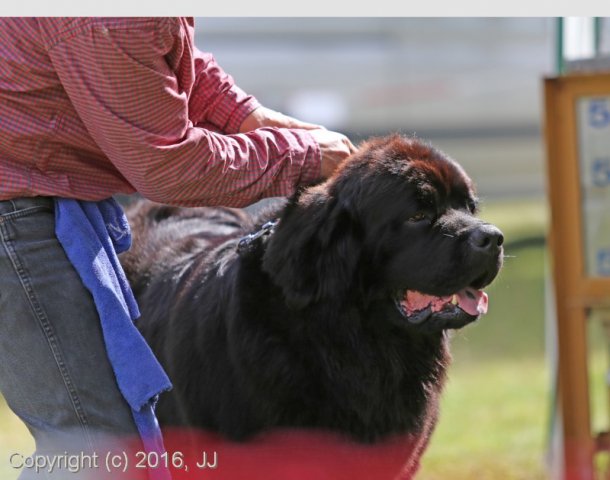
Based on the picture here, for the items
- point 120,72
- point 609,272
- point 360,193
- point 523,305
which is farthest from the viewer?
point 523,305

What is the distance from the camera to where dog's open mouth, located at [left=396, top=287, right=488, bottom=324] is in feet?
9.37

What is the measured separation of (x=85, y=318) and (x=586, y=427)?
2427mm

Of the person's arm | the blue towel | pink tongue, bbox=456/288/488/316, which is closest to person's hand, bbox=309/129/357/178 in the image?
the person's arm

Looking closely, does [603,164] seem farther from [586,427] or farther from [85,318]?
[85,318]

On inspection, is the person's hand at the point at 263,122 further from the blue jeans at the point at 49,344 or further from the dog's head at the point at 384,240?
the blue jeans at the point at 49,344

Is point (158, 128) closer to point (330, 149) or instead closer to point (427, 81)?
point (330, 149)

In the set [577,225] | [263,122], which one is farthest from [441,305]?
[577,225]

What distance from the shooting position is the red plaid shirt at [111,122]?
230 cm

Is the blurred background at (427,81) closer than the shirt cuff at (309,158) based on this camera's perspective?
No

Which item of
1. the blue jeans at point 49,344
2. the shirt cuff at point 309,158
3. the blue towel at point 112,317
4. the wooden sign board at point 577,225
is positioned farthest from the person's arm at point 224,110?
the wooden sign board at point 577,225

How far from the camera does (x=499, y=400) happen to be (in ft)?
20.5

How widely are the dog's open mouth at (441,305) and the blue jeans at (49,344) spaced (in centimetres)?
93

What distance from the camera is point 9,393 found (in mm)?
2584

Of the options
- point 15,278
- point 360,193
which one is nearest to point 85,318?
point 15,278
